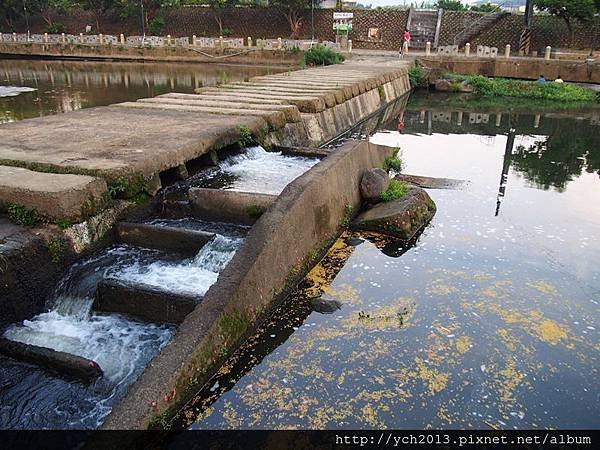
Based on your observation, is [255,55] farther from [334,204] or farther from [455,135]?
[334,204]

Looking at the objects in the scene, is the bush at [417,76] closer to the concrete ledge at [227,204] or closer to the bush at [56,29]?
the concrete ledge at [227,204]

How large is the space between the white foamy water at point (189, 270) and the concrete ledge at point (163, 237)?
0.15 metres

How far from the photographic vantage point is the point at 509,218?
7.90 m

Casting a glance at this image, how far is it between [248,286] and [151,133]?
386cm

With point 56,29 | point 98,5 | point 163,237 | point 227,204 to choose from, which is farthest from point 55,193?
point 56,29

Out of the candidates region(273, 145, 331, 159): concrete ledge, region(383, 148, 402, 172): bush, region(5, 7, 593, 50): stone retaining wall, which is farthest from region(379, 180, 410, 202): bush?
region(5, 7, 593, 50): stone retaining wall

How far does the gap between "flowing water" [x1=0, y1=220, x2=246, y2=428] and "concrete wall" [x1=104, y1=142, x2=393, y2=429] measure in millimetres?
408

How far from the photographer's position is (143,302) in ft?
15.3

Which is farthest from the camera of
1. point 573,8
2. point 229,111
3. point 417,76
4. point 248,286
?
point 573,8

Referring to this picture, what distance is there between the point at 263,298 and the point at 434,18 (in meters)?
38.3

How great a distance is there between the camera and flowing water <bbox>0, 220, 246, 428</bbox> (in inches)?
149

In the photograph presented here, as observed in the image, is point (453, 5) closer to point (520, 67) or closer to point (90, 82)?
point (520, 67)

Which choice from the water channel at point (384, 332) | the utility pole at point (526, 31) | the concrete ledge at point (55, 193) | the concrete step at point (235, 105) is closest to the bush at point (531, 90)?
the utility pole at point (526, 31)

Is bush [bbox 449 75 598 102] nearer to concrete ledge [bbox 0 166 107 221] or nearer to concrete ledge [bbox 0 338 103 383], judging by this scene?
concrete ledge [bbox 0 166 107 221]
